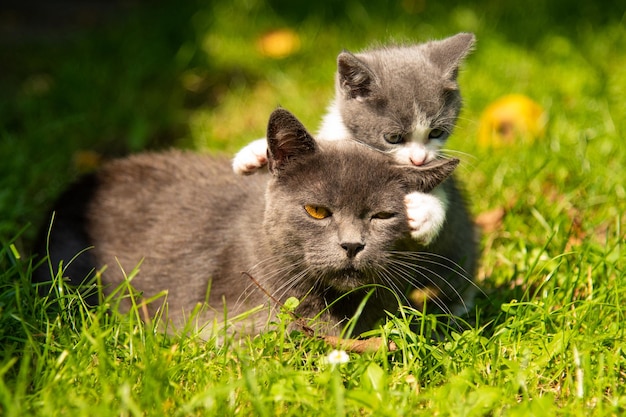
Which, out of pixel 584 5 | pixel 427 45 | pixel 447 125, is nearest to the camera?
pixel 447 125

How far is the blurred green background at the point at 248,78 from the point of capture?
348cm

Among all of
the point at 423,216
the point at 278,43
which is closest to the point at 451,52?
the point at 423,216

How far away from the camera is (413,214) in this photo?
229 cm

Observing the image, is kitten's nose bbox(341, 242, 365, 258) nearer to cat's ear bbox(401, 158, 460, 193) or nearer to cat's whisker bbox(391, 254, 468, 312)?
cat's whisker bbox(391, 254, 468, 312)

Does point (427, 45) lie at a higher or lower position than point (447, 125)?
higher

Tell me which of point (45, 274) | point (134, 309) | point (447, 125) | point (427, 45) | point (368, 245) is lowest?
point (45, 274)

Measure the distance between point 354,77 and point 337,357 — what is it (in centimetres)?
117

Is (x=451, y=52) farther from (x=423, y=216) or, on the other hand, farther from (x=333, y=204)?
(x=333, y=204)

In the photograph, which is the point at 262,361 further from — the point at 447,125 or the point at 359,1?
the point at 359,1

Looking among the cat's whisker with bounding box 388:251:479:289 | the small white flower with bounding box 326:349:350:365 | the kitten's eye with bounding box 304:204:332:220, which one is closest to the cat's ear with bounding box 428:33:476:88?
the cat's whisker with bounding box 388:251:479:289

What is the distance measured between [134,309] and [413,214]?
2.96ft

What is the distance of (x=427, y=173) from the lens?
2320 mm

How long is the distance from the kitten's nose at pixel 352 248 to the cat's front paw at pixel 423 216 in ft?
0.71

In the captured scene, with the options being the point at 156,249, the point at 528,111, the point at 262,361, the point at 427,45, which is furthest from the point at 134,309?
the point at 528,111
